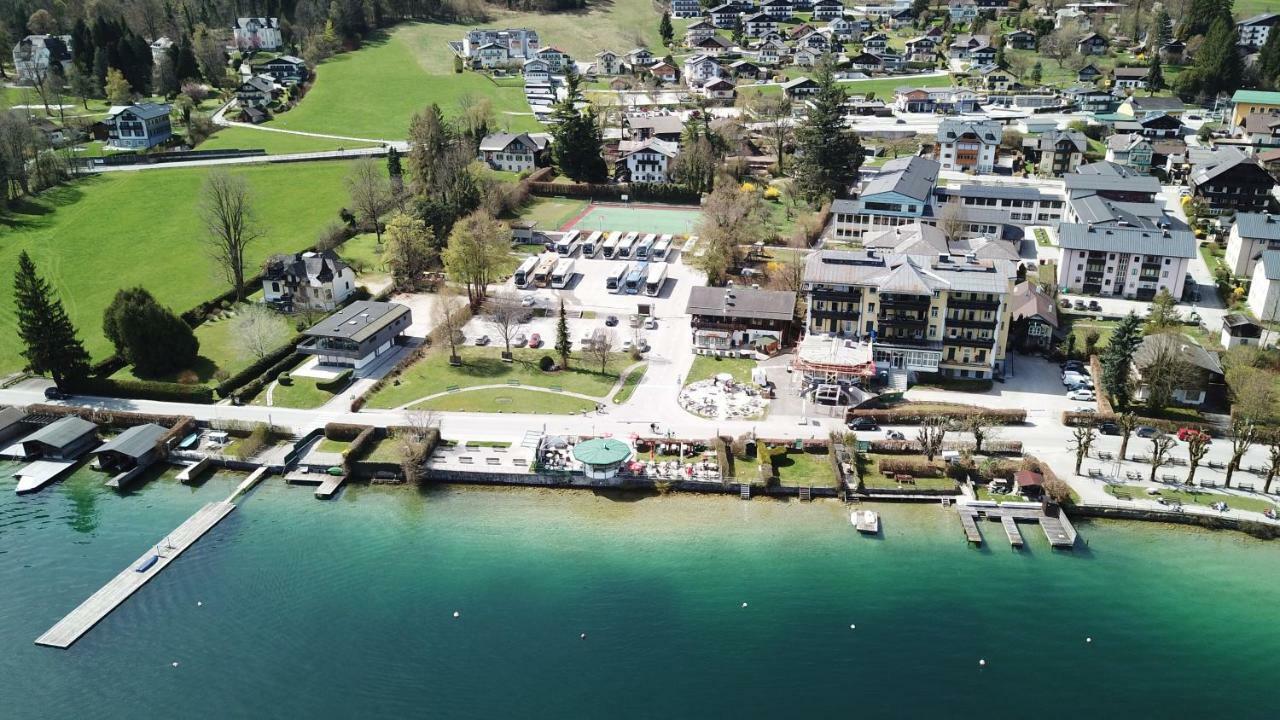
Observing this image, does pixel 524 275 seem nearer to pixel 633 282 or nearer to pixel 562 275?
pixel 562 275

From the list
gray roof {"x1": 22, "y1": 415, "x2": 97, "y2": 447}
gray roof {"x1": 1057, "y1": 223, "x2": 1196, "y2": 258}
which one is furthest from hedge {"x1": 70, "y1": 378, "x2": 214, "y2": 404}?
gray roof {"x1": 1057, "y1": 223, "x2": 1196, "y2": 258}

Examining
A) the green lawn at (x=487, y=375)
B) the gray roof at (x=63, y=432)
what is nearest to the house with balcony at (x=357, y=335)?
the green lawn at (x=487, y=375)

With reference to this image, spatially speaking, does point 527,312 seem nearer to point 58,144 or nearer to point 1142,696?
point 1142,696

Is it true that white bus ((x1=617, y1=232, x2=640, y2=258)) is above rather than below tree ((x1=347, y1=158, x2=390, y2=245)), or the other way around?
below

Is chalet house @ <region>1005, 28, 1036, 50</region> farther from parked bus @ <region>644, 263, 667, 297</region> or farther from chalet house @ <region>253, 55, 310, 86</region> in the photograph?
chalet house @ <region>253, 55, 310, 86</region>

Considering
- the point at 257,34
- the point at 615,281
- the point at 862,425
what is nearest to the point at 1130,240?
the point at 862,425

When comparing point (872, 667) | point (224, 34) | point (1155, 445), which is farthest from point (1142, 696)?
point (224, 34)
